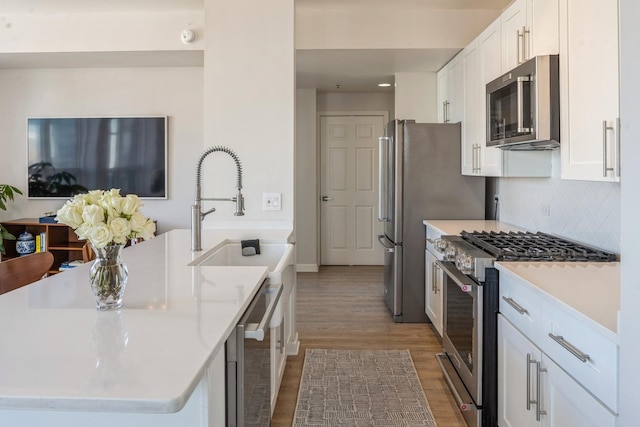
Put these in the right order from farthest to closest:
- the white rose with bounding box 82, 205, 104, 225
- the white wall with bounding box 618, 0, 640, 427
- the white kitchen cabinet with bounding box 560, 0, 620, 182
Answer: the white kitchen cabinet with bounding box 560, 0, 620, 182
the white rose with bounding box 82, 205, 104, 225
the white wall with bounding box 618, 0, 640, 427

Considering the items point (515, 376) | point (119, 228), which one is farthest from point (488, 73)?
point (119, 228)

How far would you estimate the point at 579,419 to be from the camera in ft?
4.47

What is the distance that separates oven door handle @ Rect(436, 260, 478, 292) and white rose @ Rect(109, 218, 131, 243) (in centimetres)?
158

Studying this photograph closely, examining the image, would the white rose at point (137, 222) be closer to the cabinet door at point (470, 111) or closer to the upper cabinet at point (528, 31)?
the upper cabinet at point (528, 31)

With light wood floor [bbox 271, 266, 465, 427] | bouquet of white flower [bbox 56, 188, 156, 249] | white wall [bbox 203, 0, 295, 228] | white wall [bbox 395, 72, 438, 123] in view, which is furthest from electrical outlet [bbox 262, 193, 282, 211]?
white wall [bbox 395, 72, 438, 123]

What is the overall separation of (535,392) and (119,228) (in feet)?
4.96

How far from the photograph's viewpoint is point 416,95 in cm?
466

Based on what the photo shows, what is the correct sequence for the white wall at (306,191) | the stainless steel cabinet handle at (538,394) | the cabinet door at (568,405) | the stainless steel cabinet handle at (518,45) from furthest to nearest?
the white wall at (306,191), the stainless steel cabinet handle at (518,45), the stainless steel cabinet handle at (538,394), the cabinet door at (568,405)

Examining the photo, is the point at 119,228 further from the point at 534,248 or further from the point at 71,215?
the point at 534,248

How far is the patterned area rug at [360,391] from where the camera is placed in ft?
7.77

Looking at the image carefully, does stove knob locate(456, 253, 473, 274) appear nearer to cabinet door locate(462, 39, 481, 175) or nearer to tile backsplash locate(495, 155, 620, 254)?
tile backsplash locate(495, 155, 620, 254)

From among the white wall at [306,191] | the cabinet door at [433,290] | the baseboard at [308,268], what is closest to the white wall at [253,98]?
the cabinet door at [433,290]

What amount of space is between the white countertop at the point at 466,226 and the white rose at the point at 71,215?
7.86 feet

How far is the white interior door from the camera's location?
20.8 feet
